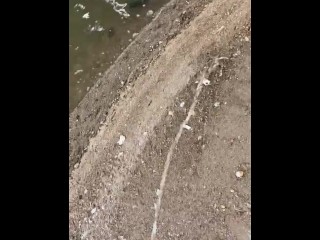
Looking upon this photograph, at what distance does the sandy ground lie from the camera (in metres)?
3.30

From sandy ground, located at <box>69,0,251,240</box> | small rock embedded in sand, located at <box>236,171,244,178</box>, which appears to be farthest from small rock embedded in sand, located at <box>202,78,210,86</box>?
small rock embedded in sand, located at <box>236,171,244,178</box>

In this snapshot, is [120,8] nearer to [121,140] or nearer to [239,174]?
[121,140]

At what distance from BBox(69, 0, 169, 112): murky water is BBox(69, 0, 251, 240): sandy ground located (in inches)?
3.8

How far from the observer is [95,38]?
156 inches

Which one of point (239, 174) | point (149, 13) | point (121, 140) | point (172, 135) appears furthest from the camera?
point (149, 13)

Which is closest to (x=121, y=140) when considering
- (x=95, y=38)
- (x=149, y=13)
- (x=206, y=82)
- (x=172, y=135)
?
(x=172, y=135)

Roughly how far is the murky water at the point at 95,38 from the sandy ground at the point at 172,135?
0.31ft

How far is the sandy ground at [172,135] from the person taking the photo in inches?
130

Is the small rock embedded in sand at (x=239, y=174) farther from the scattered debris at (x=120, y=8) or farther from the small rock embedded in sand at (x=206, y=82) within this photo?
the scattered debris at (x=120, y=8)

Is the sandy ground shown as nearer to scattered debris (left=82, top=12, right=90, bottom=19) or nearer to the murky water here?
the murky water

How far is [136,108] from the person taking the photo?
145 inches

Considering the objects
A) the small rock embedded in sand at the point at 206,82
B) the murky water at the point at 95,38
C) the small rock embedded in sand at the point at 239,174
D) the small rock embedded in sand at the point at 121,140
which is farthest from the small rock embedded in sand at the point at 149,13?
the small rock embedded in sand at the point at 239,174

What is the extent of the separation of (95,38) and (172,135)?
1220 millimetres
